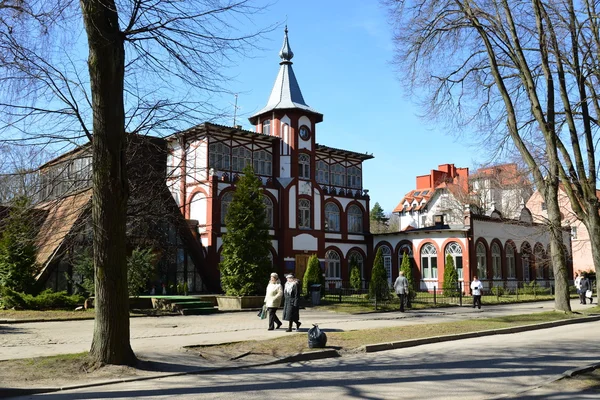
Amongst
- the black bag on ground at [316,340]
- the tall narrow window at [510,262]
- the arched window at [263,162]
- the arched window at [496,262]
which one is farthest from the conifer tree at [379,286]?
the tall narrow window at [510,262]

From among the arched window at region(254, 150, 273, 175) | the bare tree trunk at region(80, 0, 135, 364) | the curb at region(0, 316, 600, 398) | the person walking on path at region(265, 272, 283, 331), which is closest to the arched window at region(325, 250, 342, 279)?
the arched window at region(254, 150, 273, 175)

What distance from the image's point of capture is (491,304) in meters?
29.6

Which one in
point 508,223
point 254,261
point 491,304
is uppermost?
point 508,223

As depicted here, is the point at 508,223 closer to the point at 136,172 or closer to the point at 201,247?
the point at 201,247

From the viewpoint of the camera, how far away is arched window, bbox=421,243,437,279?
133ft

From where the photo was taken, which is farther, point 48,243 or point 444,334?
point 48,243

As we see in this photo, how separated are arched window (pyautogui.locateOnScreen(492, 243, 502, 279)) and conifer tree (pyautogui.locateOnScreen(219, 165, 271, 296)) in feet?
65.6

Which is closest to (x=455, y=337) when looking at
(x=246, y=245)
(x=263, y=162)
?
(x=246, y=245)

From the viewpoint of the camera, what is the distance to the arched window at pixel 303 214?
39.5 meters

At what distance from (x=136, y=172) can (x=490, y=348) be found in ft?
41.1

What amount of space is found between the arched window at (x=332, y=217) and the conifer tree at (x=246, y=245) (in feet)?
44.7

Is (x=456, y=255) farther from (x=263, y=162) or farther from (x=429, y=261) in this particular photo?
(x=263, y=162)

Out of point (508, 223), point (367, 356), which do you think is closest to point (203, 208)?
point (508, 223)

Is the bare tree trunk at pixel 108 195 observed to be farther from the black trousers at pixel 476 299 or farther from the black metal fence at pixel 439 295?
the black trousers at pixel 476 299
